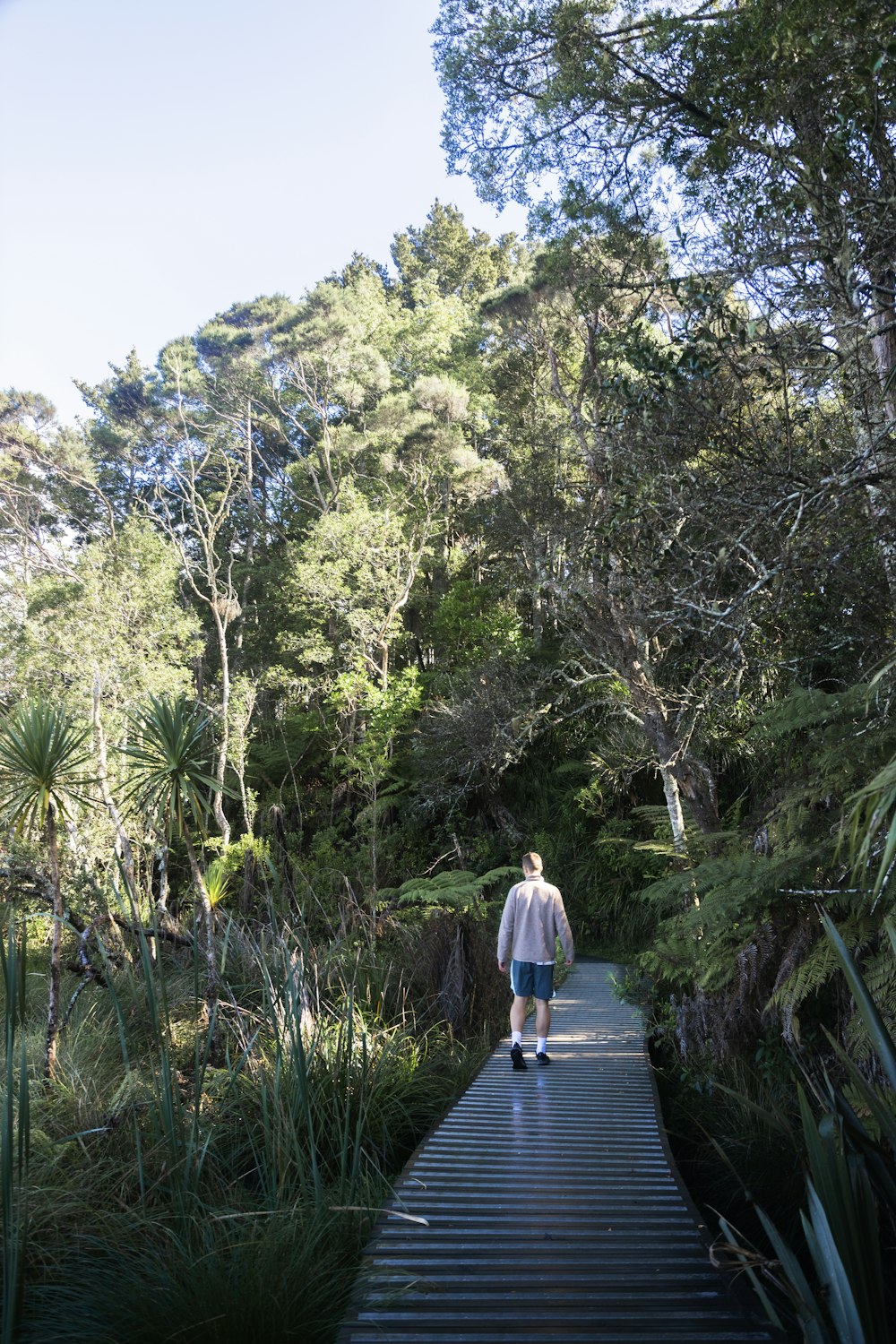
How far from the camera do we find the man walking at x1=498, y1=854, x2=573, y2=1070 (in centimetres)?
685

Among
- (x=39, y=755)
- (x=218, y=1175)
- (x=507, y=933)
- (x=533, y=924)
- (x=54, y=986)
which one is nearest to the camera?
(x=218, y=1175)

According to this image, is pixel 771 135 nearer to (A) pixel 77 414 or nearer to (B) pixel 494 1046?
(B) pixel 494 1046

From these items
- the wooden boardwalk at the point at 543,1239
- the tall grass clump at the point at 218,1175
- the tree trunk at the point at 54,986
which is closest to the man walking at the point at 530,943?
the tall grass clump at the point at 218,1175

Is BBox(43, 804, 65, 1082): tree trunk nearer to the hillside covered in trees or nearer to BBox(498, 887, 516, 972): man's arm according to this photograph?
the hillside covered in trees

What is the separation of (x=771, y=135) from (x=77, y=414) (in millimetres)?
29951

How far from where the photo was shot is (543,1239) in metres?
3.73

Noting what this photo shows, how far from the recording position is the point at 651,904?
1521 cm

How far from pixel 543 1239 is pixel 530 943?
315 cm

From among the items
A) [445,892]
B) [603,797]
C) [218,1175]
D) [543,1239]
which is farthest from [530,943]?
[603,797]

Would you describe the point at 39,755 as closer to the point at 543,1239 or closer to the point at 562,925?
the point at 562,925

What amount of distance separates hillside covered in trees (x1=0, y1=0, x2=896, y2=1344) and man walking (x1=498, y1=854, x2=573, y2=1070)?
2.36 ft

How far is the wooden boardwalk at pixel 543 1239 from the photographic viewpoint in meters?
3.00

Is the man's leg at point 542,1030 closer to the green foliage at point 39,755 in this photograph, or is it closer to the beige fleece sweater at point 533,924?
the beige fleece sweater at point 533,924

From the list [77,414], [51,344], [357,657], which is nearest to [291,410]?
[77,414]
